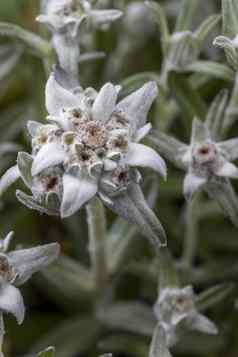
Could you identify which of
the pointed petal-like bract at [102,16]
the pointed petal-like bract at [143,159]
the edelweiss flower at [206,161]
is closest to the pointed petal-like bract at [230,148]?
the edelweiss flower at [206,161]

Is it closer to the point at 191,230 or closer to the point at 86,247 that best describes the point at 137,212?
the point at 191,230

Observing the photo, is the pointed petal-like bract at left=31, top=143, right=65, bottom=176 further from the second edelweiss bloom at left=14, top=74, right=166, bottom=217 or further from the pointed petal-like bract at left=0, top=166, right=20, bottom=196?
the pointed petal-like bract at left=0, top=166, right=20, bottom=196

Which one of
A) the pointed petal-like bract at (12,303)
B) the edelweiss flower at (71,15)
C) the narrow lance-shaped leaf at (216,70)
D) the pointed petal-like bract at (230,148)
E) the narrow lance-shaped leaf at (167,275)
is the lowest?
the narrow lance-shaped leaf at (167,275)

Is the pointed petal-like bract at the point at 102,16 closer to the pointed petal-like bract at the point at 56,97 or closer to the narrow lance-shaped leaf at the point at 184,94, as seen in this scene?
→ the narrow lance-shaped leaf at the point at 184,94

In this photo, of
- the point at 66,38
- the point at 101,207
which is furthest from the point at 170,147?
the point at 66,38

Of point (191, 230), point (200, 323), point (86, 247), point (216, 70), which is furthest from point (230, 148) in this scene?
point (86, 247)

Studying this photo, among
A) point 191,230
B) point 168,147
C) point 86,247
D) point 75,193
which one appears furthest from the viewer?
point 86,247
